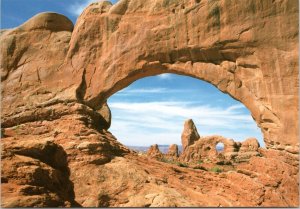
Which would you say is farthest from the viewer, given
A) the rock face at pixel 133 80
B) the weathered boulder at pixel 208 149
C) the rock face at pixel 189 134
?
the rock face at pixel 189 134

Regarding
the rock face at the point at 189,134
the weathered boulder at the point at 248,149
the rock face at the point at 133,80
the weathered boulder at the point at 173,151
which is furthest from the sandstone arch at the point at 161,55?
the weathered boulder at the point at 173,151

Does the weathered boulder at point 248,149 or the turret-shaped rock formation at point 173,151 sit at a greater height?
the weathered boulder at point 248,149

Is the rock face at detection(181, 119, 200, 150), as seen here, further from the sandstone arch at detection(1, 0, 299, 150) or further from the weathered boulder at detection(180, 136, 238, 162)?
the sandstone arch at detection(1, 0, 299, 150)

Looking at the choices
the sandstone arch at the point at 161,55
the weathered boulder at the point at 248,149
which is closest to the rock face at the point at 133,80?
the sandstone arch at the point at 161,55

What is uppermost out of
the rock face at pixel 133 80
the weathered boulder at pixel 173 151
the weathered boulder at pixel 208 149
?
the rock face at pixel 133 80

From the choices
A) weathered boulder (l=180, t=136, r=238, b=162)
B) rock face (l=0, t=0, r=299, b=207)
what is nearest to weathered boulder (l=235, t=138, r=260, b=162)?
weathered boulder (l=180, t=136, r=238, b=162)

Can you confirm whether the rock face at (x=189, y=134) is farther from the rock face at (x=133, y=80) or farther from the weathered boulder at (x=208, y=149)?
the rock face at (x=133, y=80)

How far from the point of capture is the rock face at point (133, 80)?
14633mm

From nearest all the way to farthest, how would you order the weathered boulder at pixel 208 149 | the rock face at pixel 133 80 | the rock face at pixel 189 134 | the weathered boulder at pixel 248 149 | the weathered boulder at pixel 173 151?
the rock face at pixel 133 80 → the weathered boulder at pixel 248 149 → the weathered boulder at pixel 208 149 → the rock face at pixel 189 134 → the weathered boulder at pixel 173 151

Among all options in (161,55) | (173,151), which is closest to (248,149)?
(173,151)

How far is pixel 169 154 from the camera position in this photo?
60719 mm

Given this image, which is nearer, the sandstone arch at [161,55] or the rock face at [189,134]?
the sandstone arch at [161,55]

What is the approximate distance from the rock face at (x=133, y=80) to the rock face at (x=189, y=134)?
1556 inches

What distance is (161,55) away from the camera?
58.5ft
